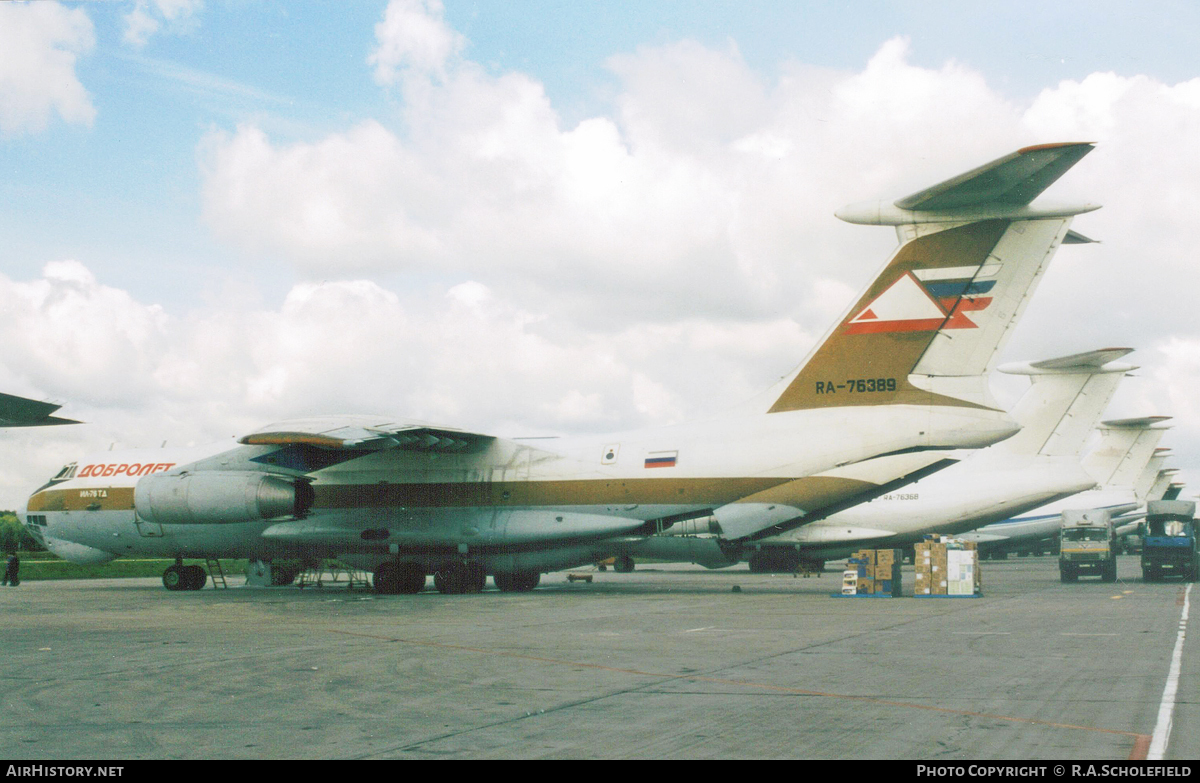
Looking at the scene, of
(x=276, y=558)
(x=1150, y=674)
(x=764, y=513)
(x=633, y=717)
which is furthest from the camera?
(x=276, y=558)

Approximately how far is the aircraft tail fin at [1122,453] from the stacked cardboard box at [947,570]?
112 ft

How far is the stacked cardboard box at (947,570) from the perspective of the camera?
2170 cm

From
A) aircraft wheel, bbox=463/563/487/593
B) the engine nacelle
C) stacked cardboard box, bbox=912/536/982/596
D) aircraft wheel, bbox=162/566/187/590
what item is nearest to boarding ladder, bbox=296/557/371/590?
aircraft wheel, bbox=162/566/187/590

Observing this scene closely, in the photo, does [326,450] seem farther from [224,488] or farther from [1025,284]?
[1025,284]

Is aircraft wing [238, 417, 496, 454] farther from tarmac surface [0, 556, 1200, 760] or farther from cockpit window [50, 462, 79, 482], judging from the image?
cockpit window [50, 462, 79, 482]

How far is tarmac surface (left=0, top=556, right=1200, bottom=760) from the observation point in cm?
629

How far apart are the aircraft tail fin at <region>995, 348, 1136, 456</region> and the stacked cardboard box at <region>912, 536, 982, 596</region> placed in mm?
13819

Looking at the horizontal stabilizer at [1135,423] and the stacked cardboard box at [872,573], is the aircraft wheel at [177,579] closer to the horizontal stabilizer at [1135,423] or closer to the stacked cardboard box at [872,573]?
the stacked cardboard box at [872,573]

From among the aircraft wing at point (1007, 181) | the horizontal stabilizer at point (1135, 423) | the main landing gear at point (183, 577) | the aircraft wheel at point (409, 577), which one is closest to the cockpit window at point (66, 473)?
the main landing gear at point (183, 577)

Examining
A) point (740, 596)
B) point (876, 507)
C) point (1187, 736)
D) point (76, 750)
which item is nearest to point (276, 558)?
point (740, 596)

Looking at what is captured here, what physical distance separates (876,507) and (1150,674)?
2169 centimetres

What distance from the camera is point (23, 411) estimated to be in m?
Result: 10.5

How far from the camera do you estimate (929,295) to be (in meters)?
18.6

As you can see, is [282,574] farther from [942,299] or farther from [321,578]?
[942,299]
